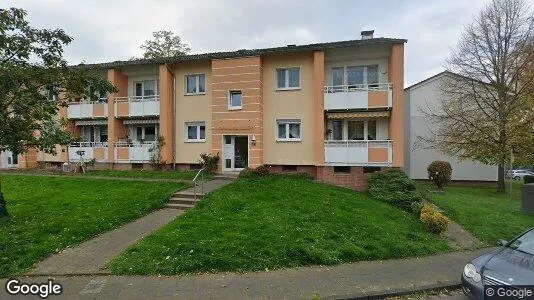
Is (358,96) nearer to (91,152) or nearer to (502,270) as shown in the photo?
(502,270)

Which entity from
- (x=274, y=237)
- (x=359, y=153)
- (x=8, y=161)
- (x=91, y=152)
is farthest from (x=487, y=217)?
(x=8, y=161)

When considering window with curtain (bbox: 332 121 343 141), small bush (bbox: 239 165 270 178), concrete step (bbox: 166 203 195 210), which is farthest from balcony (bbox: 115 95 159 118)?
window with curtain (bbox: 332 121 343 141)

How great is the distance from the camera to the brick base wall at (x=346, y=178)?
1547cm

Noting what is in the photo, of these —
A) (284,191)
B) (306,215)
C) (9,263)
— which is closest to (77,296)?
(9,263)

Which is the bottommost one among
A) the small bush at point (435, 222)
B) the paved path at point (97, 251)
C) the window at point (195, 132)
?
the paved path at point (97, 251)

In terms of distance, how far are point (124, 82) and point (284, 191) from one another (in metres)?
13.9

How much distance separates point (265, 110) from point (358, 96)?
4.88 metres

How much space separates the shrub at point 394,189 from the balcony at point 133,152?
1229cm

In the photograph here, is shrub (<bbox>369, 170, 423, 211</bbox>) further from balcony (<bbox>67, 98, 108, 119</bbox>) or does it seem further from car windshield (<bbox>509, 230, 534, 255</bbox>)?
balcony (<bbox>67, 98, 108, 119</bbox>)

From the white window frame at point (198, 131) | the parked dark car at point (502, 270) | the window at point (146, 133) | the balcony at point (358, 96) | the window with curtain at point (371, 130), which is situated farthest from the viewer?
the window at point (146, 133)

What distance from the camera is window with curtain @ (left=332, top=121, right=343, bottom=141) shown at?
56.6 ft

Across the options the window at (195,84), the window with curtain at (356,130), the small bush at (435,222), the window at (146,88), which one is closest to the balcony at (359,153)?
the window with curtain at (356,130)

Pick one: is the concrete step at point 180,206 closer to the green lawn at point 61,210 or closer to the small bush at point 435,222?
the green lawn at point 61,210

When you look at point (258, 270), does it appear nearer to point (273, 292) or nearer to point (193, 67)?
point (273, 292)
